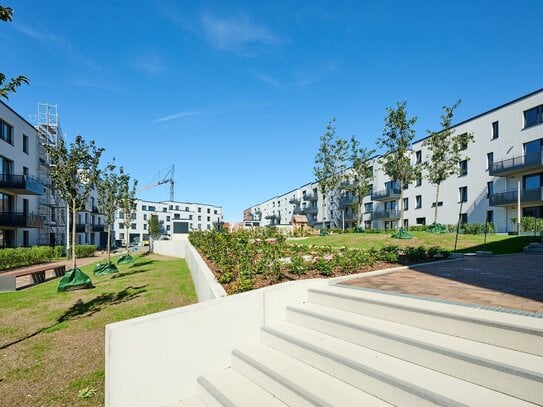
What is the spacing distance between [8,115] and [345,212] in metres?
46.5

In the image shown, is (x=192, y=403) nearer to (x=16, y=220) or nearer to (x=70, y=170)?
(x=70, y=170)

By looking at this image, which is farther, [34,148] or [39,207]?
[39,207]

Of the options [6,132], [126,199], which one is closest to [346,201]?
[126,199]

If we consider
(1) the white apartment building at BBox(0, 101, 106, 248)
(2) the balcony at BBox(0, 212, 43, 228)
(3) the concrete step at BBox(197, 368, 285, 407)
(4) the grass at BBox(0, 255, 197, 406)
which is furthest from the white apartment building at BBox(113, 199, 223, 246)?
(3) the concrete step at BBox(197, 368, 285, 407)

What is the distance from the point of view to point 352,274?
6.46 m

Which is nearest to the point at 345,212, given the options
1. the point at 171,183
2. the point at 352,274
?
the point at 352,274

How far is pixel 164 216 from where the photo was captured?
3492 inches

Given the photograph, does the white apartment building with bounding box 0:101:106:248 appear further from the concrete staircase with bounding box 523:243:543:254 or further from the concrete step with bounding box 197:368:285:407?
the concrete staircase with bounding box 523:243:543:254

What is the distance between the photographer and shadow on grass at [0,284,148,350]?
627cm

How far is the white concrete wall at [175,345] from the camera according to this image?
3.36 metres

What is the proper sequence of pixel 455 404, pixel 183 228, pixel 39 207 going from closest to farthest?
pixel 455 404
pixel 183 228
pixel 39 207

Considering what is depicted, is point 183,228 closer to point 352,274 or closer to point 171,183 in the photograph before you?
point 352,274

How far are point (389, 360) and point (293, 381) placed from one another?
104 centimetres

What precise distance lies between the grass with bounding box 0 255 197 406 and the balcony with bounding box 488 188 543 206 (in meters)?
27.8
